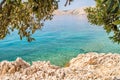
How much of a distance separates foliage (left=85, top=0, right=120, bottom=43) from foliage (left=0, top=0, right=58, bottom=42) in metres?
2.10

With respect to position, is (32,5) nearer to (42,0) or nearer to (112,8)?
(42,0)

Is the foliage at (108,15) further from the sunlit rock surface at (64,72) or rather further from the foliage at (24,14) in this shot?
the sunlit rock surface at (64,72)

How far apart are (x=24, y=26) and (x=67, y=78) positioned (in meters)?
7.10

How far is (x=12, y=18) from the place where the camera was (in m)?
12.1

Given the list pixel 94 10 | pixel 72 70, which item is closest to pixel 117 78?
pixel 72 70

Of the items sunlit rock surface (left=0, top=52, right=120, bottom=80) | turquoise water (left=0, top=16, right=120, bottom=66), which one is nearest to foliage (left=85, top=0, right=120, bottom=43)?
sunlit rock surface (left=0, top=52, right=120, bottom=80)

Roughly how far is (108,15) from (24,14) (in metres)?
3.73

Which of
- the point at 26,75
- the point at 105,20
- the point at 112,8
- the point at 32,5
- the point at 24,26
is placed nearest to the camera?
the point at 112,8

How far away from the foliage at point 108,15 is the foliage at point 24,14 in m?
2.10

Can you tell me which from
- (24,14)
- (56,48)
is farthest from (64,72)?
(56,48)

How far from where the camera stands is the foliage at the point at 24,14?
11.3 metres

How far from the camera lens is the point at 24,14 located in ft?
40.9

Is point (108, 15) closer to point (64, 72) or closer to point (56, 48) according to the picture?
point (64, 72)

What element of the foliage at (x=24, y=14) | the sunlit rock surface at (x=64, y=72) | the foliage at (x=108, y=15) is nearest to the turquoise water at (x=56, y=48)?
the sunlit rock surface at (x=64, y=72)
